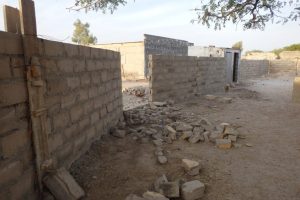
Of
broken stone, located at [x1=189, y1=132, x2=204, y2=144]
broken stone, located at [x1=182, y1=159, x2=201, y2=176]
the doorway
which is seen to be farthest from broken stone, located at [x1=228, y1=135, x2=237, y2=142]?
the doorway

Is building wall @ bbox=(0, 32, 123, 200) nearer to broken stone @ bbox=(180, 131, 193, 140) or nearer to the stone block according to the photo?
the stone block

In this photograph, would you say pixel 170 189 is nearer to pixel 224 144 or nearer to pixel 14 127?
pixel 14 127

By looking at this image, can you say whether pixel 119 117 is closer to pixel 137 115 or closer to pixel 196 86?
pixel 137 115

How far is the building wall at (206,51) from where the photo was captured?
58.0 ft

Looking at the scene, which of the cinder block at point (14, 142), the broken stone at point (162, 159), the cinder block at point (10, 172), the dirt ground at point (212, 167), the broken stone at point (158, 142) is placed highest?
the cinder block at point (14, 142)

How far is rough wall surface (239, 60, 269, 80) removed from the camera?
70.1 ft

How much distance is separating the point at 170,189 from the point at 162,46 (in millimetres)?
17701

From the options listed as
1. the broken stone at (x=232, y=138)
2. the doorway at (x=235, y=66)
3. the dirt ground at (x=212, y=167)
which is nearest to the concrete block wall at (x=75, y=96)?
the dirt ground at (x=212, y=167)

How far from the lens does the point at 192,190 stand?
297cm

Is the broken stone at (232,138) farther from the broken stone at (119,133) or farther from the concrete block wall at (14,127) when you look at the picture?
the concrete block wall at (14,127)

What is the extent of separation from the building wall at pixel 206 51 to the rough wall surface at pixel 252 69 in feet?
10.3

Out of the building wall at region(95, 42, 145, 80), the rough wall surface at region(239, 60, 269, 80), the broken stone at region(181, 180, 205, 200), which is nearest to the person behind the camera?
A: the broken stone at region(181, 180, 205, 200)

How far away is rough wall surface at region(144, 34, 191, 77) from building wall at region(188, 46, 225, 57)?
0.80 m

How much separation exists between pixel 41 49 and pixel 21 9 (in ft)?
1.46
